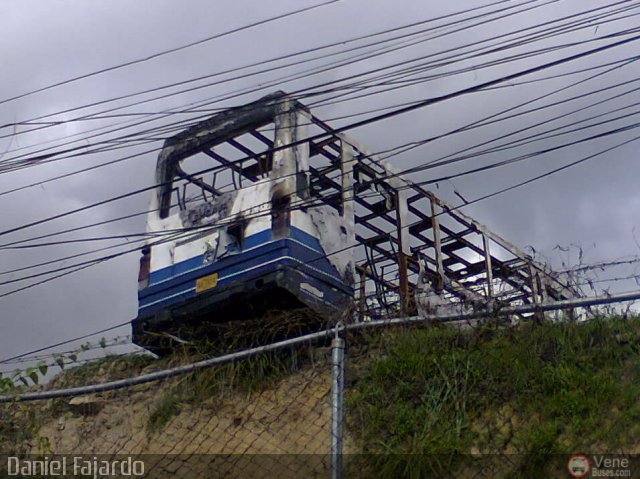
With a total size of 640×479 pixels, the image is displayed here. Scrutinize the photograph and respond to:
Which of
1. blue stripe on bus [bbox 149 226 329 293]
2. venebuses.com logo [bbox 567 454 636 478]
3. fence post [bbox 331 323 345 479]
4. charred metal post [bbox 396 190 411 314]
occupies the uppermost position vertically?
charred metal post [bbox 396 190 411 314]

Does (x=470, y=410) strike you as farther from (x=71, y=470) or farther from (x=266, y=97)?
(x=266, y=97)

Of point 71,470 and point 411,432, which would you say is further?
point 71,470

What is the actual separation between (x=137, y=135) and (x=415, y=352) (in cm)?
378

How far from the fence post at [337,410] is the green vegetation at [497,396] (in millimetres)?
451

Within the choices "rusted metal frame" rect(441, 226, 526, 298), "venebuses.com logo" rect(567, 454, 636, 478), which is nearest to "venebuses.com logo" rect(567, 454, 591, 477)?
"venebuses.com logo" rect(567, 454, 636, 478)

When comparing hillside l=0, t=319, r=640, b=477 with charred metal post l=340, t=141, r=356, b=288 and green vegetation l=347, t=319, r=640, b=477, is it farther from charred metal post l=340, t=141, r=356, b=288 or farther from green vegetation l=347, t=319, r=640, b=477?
charred metal post l=340, t=141, r=356, b=288

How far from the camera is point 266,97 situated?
9.58m

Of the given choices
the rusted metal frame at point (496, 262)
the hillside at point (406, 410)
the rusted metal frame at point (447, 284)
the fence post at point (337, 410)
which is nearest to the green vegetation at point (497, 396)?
the hillside at point (406, 410)

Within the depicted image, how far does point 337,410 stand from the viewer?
582cm

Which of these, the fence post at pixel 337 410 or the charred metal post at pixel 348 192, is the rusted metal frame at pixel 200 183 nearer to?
the charred metal post at pixel 348 192

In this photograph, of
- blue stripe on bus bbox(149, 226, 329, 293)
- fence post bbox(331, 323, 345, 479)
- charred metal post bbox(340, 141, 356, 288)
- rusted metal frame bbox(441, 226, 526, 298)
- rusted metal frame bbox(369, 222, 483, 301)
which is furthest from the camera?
rusted metal frame bbox(441, 226, 526, 298)

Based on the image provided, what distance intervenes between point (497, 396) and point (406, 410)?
64 centimetres

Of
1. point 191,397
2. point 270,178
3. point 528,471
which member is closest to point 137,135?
point 270,178

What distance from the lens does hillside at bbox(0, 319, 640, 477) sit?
228 inches
